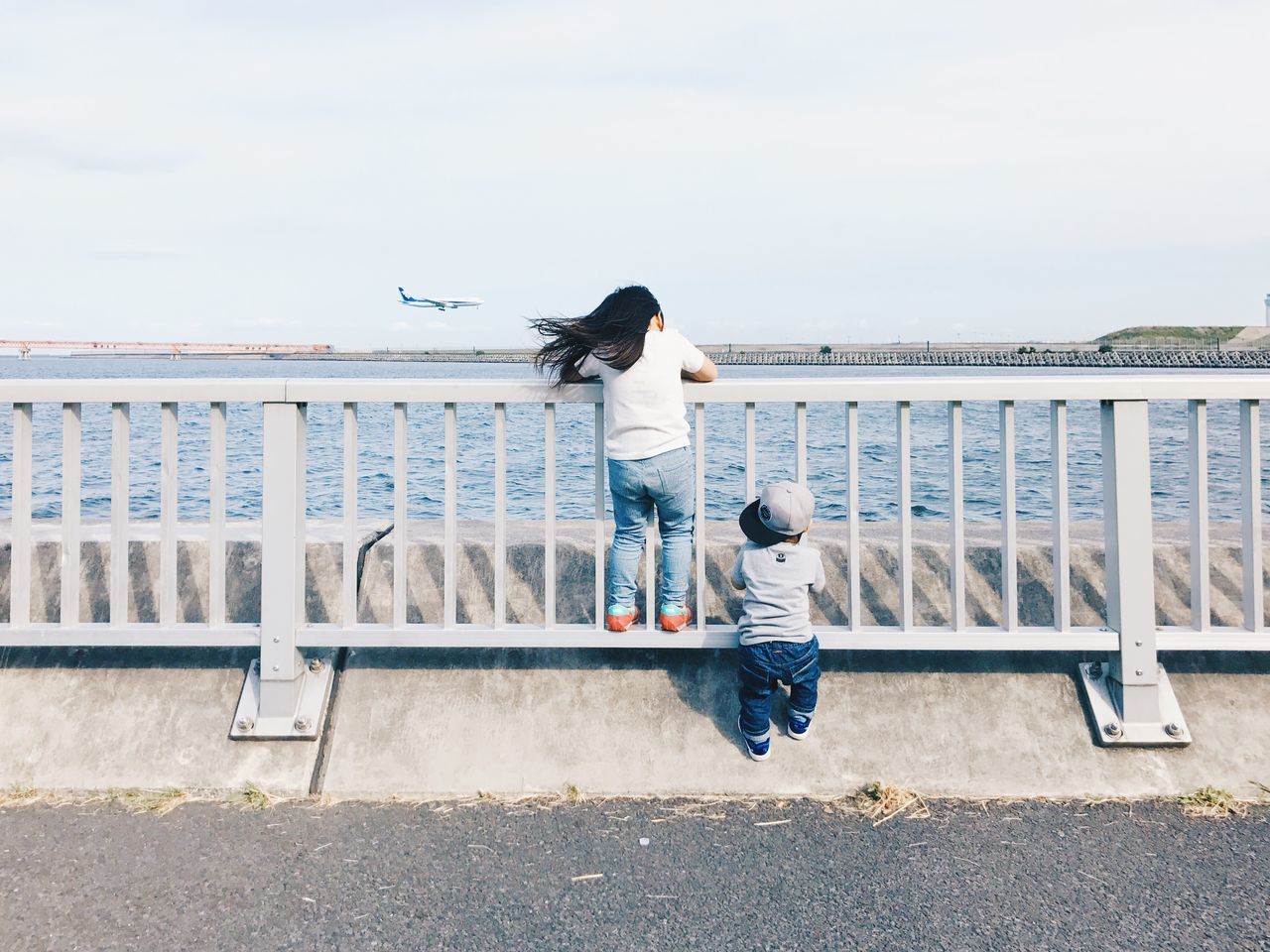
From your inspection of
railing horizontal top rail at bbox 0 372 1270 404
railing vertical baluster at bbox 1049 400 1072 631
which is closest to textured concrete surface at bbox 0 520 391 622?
railing horizontal top rail at bbox 0 372 1270 404

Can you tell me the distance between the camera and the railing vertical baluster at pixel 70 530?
3.46 m

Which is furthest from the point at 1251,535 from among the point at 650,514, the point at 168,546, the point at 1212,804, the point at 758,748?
the point at 168,546

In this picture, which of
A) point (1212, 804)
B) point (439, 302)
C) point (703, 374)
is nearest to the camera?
point (1212, 804)

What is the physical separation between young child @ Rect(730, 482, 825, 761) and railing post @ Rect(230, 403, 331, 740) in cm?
173

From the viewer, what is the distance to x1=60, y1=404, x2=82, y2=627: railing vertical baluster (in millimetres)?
3459

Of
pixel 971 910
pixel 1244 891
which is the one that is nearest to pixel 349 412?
pixel 971 910

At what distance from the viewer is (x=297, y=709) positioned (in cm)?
348

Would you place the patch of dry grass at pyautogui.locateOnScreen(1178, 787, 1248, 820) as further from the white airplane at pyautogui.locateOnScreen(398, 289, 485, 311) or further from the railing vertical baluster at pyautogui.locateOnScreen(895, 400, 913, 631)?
the white airplane at pyautogui.locateOnScreen(398, 289, 485, 311)

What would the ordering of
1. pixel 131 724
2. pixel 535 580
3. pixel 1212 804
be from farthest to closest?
pixel 535 580
pixel 131 724
pixel 1212 804

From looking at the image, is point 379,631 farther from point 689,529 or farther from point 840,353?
point 840,353

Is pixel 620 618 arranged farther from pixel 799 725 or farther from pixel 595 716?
pixel 799 725

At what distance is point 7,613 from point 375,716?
5.99 ft

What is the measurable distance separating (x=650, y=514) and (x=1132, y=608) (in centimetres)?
195

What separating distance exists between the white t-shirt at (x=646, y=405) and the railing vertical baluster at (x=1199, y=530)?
2037mm
